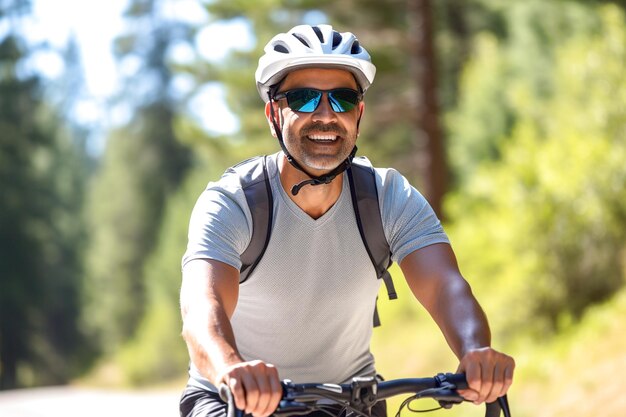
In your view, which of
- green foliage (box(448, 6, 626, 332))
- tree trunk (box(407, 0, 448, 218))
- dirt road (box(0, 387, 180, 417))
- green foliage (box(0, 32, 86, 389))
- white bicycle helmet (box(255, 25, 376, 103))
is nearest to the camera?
white bicycle helmet (box(255, 25, 376, 103))

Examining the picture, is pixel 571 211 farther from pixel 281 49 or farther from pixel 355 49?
pixel 281 49

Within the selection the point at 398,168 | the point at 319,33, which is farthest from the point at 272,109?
the point at 398,168

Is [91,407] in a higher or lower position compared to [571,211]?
higher

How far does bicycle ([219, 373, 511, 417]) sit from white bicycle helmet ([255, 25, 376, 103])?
114 centimetres

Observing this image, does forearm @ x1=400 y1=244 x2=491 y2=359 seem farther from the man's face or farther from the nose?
the nose

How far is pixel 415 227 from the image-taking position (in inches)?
145

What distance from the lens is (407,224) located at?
12.1 feet

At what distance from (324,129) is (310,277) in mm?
509

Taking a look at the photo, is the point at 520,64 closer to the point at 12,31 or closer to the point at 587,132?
the point at 587,132

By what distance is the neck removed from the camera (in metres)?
3.73

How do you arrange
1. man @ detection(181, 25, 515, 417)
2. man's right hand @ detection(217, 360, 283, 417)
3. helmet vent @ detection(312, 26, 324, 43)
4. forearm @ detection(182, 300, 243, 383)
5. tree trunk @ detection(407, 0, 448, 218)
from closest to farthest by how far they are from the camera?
man's right hand @ detection(217, 360, 283, 417) < forearm @ detection(182, 300, 243, 383) < man @ detection(181, 25, 515, 417) < helmet vent @ detection(312, 26, 324, 43) < tree trunk @ detection(407, 0, 448, 218)

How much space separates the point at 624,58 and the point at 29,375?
40139mm

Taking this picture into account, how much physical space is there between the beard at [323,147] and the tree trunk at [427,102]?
1698 cm

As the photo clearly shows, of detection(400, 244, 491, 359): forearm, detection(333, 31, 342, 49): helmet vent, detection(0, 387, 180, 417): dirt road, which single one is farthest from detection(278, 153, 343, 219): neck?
detection(0, 387, 180, 417): dirt road
